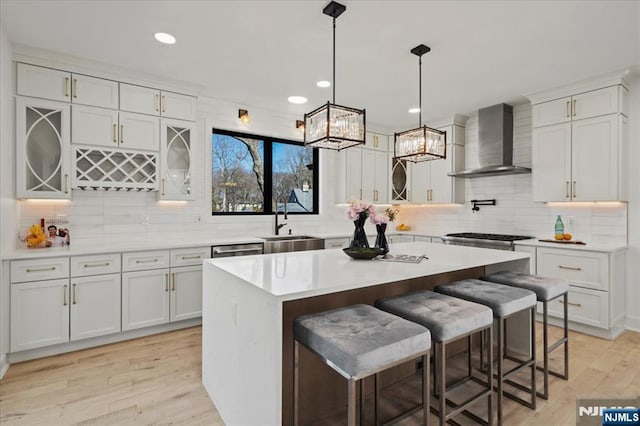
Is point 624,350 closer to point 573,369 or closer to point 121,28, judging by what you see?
point 573,369

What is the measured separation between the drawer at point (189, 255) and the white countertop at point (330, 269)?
4.63 ft

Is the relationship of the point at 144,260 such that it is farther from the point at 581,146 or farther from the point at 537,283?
the point at 581,146

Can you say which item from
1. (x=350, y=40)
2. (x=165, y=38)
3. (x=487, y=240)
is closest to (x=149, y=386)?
(x=165, y=38)

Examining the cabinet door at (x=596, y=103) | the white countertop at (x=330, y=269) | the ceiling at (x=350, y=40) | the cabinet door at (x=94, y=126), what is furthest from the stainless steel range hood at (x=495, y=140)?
the cabinet door at (x=94, y=126)

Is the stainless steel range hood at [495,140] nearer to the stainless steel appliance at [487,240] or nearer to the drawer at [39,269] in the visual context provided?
the stainless steel appliance at [487,240]

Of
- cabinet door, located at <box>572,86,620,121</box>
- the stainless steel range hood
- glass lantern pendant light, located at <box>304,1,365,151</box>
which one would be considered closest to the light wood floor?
glass lantern pendant light, located at <box>304,1,365,151</box>

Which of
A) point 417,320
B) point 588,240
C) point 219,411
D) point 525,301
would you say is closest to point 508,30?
point 525,301

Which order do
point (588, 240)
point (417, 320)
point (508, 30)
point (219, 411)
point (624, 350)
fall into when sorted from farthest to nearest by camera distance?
point (588, 240), point (624, 350), point (508, 30), point (219, 411), point (417, 320)

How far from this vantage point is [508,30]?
2645mm

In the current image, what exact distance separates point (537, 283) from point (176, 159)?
368 cm

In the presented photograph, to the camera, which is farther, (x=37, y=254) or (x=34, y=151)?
(x=34, y=151)

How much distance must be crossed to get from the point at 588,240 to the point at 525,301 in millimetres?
2459

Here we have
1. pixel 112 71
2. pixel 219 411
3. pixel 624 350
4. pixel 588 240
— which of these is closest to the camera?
pixel 219 411

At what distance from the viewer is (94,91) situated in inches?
131
